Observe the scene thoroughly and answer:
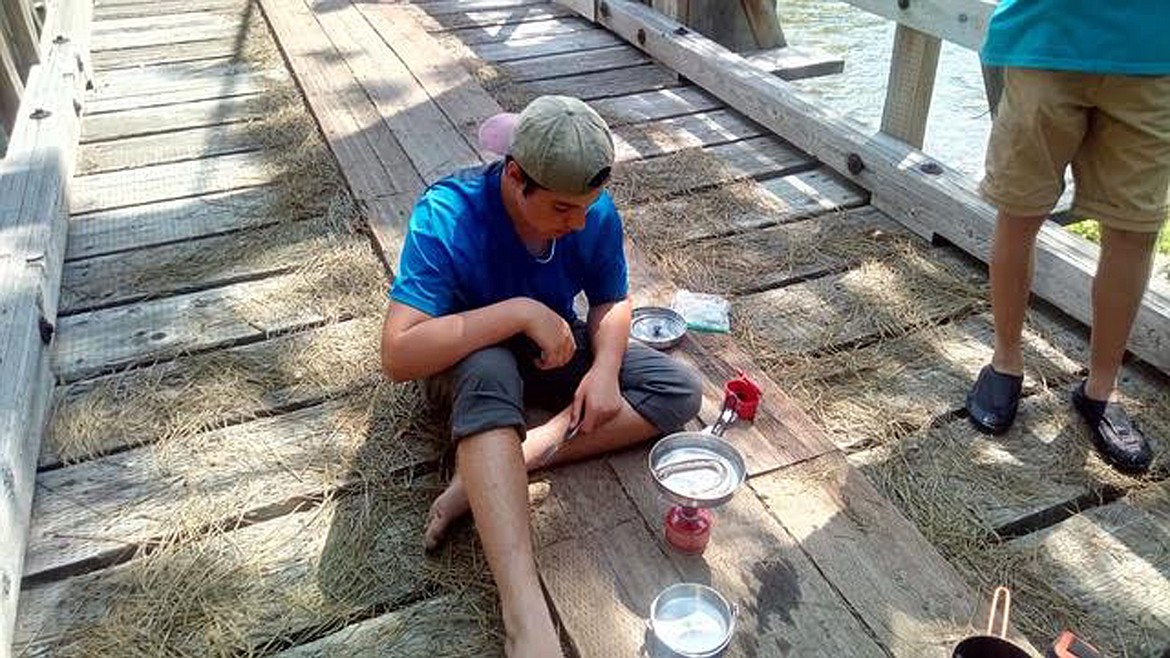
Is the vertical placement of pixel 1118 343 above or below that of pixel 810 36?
above

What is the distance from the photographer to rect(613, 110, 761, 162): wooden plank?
371 cm

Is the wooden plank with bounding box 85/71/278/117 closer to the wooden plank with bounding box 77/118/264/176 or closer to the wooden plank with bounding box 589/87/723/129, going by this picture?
the wooden plank with bounding box 77/118/264/176

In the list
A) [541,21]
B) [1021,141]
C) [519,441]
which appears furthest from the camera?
[541,21]

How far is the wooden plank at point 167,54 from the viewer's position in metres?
4.54

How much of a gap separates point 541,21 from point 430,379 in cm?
375

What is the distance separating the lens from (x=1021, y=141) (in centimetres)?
211

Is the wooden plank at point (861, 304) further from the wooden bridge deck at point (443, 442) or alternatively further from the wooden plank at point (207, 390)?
the wooden plank at point (207, 390)

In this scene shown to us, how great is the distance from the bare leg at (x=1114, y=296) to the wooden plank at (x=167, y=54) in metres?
4.08

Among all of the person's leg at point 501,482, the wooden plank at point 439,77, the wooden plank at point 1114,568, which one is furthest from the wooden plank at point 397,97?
the wooden plank at point 1114,568

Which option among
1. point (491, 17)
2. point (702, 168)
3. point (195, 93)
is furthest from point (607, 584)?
point (491, 17)

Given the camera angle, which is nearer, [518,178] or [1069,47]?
[518,178]

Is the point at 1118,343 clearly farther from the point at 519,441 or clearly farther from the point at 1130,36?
the point at 519,441

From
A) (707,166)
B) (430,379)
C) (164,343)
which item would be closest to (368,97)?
(707,166)

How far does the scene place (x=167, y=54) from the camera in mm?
4656
